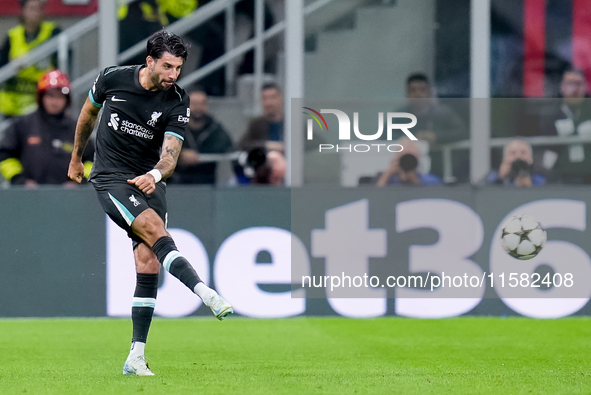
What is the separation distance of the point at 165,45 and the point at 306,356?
7.25 ft

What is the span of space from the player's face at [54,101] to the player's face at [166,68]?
3.19 metres

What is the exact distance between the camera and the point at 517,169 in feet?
28.0

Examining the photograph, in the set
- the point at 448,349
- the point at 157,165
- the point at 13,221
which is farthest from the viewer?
the point at 13,221

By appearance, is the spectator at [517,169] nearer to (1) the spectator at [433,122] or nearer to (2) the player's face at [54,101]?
(1) the spectator at [433,122]

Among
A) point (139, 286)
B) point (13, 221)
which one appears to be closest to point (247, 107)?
point (13, 221)

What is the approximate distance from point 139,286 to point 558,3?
5277 millimetres

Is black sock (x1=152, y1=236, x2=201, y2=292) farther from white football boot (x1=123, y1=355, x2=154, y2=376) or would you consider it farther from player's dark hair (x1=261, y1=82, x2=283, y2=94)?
player's dark hair (x1=261, y1=82, x2=283, y2=94)

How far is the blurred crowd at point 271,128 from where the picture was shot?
335 inches

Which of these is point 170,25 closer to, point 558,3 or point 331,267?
point 331,267

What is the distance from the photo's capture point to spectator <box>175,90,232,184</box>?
27.9 ft

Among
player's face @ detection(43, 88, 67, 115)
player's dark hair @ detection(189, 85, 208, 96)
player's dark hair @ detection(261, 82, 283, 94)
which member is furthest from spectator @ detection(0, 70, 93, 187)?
player's dark hair @ detection(261, 82, 283, 94)

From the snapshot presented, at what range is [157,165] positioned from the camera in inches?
206

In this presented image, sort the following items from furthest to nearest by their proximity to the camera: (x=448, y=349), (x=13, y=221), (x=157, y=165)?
1. (x=13, y=221)
2. (x=448, y=349)
3. (x=157, y=165)

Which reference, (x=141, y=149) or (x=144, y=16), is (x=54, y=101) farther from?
(x=141, y=149)
